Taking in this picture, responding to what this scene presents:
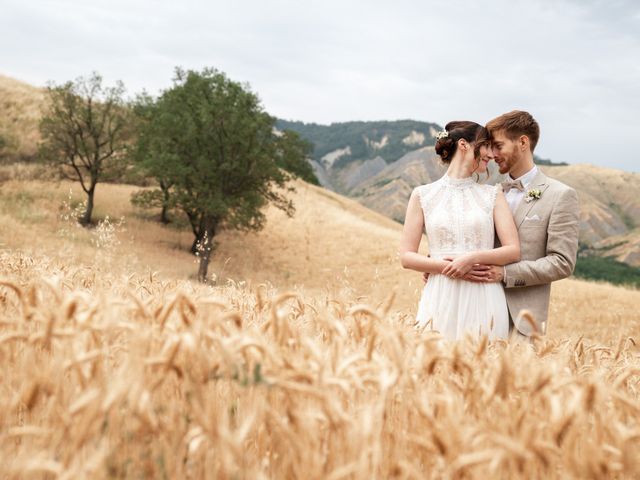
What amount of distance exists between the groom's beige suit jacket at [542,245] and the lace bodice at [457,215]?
1.29 ft

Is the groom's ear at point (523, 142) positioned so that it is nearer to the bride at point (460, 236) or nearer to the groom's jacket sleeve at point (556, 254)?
the bride at point (460, 236)

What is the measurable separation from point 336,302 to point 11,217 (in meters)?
35.3

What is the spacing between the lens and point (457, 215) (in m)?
5.76

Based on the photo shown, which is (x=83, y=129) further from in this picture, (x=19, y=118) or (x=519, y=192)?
(x=519, y=192)

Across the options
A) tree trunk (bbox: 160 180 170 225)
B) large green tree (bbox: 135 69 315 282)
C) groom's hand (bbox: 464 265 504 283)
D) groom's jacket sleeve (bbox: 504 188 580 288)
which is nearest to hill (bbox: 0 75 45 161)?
tree trunk (bbox: 160 180 170 225)

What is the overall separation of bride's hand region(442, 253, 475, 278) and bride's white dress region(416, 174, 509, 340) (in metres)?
0.18

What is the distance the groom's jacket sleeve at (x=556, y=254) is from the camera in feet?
17.2

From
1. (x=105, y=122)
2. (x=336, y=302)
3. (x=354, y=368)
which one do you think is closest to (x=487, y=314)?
(x=336, y=302)

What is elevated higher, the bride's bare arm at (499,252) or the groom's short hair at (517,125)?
the groom's short hair at (517,125)

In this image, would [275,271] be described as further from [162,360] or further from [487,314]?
[162,360]

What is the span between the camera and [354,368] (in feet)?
5.92

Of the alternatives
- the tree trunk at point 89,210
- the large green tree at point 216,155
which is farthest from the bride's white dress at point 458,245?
the tree trunk at point 89,210

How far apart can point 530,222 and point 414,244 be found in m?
1.32

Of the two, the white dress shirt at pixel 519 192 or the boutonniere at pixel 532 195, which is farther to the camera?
the white dress shirt at pixel 519 192
